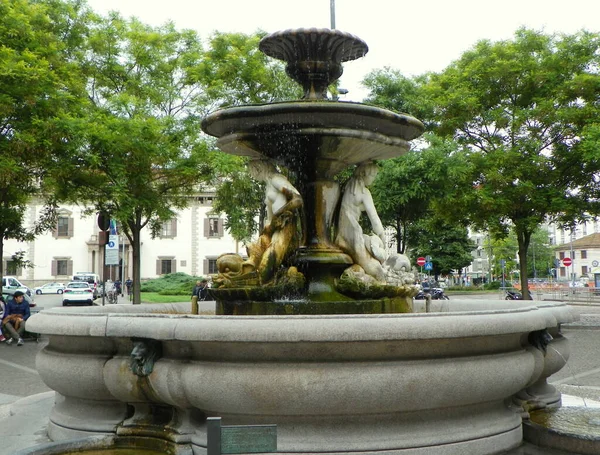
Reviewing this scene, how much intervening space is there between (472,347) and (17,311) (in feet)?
47.8

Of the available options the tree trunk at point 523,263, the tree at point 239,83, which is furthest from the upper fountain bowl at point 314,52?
the tree at point 239,83

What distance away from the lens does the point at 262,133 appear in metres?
7.63

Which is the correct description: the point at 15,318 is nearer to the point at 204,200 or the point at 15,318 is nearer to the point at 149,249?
the point at 204,200

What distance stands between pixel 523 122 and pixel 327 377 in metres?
19.4

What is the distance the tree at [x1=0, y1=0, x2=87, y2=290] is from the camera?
643 inches

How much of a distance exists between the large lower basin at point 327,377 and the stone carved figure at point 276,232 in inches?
91.2

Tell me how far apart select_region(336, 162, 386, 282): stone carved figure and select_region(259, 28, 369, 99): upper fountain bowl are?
1.33 metres

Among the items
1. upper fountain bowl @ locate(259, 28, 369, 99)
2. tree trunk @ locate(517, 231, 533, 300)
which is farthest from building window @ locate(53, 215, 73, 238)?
upper fountain bowl @ locate(259, 28, 369, 99)

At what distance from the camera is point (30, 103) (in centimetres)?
1695

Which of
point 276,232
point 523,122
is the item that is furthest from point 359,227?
point 523,122

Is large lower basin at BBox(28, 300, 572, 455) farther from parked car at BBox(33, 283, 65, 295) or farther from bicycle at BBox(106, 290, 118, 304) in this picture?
parked car at BBox(33, 283, 65, 295)

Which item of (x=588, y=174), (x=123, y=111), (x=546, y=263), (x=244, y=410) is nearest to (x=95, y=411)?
(x=244, y=410)

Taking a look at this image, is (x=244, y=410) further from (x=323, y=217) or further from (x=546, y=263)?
(x=546, y=263)

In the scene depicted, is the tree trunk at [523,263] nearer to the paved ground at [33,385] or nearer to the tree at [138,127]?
the paved ground at [33,385]
